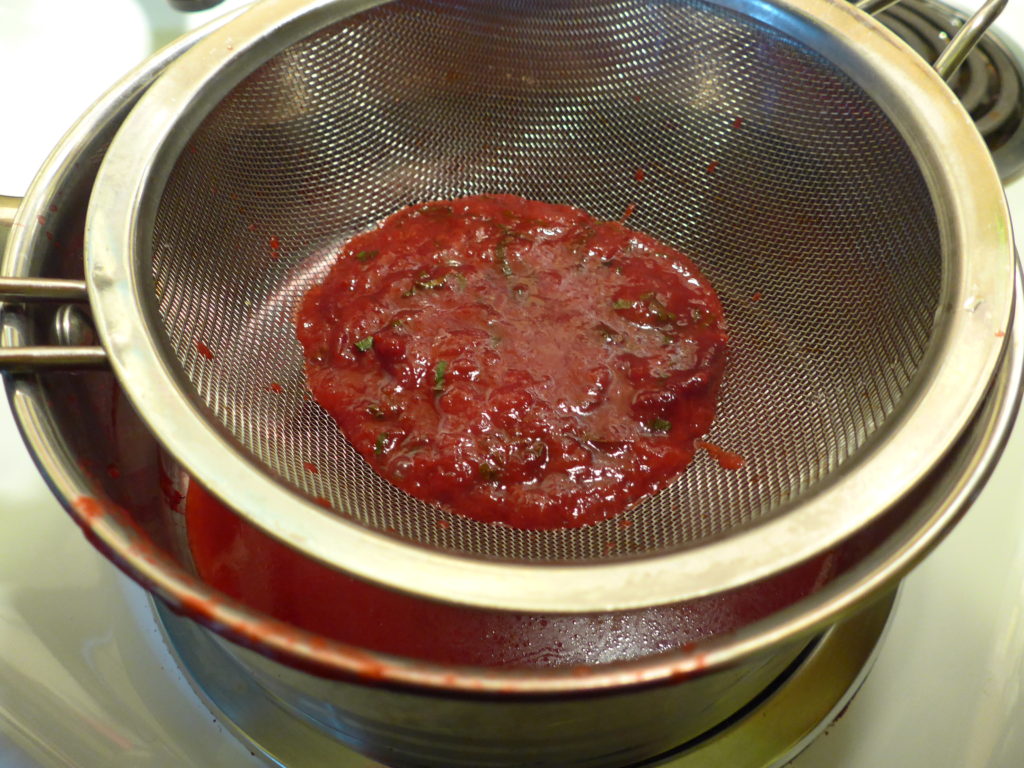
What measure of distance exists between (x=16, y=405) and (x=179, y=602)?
0.29 m

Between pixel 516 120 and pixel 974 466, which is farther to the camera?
pixel 516 120

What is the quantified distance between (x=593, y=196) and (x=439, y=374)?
→ 0.50 meters

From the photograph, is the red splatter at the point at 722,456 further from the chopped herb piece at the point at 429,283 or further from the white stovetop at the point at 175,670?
the chopped herb piece at the point at 429,283

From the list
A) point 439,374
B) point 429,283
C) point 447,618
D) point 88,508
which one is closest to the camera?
point 88,508

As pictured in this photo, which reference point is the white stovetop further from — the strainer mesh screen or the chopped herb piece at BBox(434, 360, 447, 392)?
the chopped herb piece at BBox(434, 360, 447, 392)

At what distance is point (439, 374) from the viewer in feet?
3.55

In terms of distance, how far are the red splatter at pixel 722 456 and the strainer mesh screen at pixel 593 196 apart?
16 mm

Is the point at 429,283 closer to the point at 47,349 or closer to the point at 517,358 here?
the point at 517,358

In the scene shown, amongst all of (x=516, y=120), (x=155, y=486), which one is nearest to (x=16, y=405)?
(x=155, y=486)

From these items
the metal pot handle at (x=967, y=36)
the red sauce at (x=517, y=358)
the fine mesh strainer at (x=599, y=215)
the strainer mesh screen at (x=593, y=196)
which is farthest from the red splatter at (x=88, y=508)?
the metal pot handle at (x=967, y=36)

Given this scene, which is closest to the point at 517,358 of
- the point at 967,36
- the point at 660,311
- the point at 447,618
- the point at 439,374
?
the point at 439,374

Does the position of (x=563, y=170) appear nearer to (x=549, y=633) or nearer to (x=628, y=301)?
(x=628, y=301)

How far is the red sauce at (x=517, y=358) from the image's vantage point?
1.04 meters

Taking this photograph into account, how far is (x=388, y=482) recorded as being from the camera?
1057 millimetres
